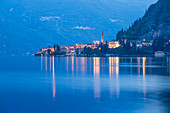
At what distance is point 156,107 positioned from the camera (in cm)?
2038

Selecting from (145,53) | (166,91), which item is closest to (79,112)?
(166,91)

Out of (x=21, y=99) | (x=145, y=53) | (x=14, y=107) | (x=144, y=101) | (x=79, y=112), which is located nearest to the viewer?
(x=79, y=112)

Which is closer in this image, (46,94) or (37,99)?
(37,99)

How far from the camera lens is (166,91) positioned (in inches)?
1067

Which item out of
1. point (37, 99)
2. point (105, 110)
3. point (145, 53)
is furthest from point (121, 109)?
point (145, 53)

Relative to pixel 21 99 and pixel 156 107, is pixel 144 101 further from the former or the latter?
pixel 21 99

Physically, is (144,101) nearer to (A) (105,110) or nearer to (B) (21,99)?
(A) (105,110)

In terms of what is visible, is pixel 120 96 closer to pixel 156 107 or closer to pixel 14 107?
pixel 156 107

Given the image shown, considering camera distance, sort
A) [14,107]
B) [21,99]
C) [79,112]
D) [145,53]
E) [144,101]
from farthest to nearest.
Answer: [145,53] < [21,99] < [144,101] < [14,107] < [79,112]

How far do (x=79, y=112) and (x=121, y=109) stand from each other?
9.79 feet

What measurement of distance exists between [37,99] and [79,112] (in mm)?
5674

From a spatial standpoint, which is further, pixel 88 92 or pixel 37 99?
pixel 88 92

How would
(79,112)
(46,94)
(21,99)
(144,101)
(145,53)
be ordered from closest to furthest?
(79,112) < (144,101) < (21,99) < (46,94) < (145,53)

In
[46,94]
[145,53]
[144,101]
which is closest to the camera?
[144,101]
